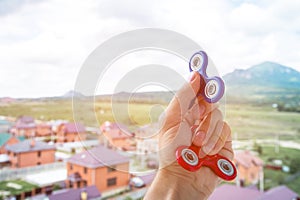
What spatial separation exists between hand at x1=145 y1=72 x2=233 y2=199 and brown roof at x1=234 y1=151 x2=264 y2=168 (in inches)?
43.9

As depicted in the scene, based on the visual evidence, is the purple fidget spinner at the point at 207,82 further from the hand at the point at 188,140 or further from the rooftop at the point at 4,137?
A: the rooftop at the point at 4,137

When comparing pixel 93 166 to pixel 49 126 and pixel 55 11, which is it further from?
pixel 55 11

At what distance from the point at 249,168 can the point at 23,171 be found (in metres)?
1.00

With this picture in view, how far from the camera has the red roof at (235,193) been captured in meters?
1.37

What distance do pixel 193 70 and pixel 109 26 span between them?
542 mm

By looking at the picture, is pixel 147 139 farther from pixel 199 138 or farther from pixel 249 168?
pixel 249 168

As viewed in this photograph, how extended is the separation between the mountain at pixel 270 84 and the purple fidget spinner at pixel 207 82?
0.92 metres

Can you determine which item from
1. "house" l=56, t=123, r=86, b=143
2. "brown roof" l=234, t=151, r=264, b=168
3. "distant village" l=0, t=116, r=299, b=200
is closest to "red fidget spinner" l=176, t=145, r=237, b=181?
"distant village" l=0, t=116, r=299, b=200

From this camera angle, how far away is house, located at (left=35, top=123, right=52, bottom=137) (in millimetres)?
1110

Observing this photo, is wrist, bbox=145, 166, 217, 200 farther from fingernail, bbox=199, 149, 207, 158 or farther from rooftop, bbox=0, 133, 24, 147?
rooftop, bbox=0, 133, 24, 147

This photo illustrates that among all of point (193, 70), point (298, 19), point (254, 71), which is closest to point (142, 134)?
point (193, 70)

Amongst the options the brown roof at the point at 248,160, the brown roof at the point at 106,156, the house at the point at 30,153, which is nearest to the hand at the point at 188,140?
the brown roof at the point at 106,156

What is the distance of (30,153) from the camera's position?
3.63 feet

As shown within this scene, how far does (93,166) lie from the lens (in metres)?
1.16
